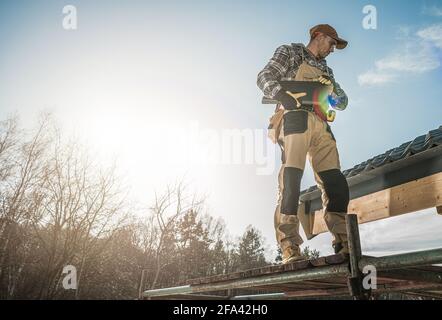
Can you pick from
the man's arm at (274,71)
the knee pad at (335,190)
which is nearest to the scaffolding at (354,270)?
the knee pad at (335,190)

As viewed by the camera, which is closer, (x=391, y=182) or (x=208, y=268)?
(x=391, y=182)

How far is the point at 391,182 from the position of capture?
474 centimetres

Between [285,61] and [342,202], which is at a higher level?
[285,61]

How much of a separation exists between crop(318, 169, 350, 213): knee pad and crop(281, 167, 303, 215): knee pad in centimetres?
31

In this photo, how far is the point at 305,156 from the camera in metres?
3.00

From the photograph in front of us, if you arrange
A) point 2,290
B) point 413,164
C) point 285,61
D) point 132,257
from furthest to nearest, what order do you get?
point 132,257 → point 2,290 → point 413,164 → point 285,61

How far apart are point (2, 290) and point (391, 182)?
960 inches

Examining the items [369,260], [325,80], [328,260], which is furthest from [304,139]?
[369,260]

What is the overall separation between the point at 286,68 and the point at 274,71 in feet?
0.55

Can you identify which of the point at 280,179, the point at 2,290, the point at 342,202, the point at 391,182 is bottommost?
the point at 2,290

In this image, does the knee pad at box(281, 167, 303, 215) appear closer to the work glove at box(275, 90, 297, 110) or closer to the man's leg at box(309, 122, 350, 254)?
the man's leg at box(309, 122, 350, 254)
